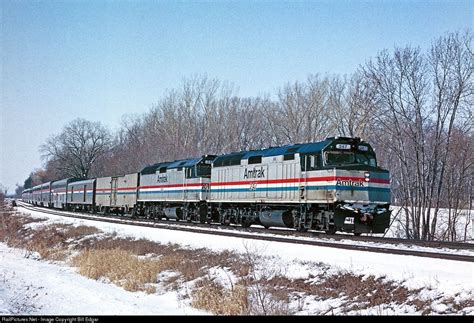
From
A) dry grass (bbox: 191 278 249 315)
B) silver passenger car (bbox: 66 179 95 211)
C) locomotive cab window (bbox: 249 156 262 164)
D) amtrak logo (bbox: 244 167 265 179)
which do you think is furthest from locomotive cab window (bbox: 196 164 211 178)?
silver passenger car (bbox: 66 179 95 211)

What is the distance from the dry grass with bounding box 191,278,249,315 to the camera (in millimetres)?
11805

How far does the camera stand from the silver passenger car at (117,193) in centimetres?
4166

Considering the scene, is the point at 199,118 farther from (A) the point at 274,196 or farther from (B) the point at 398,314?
(B) the point at 398,314

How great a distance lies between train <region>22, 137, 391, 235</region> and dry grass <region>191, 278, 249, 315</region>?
7.35m

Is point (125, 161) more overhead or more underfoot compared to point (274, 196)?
more overhead

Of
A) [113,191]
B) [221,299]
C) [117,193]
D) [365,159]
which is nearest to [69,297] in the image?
[221,299]

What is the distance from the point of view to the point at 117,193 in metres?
45.4

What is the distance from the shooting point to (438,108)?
29719 millimetres

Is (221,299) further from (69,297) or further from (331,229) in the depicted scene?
(331,229)

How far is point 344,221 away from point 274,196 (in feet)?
15.0

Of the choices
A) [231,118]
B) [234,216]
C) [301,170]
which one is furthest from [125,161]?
[301,170]

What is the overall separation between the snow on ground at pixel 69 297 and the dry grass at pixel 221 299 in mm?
309

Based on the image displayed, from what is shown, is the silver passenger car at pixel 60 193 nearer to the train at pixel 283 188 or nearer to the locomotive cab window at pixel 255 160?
the train at pixel 283 188

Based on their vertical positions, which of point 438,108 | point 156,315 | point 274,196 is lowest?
point 156,315
